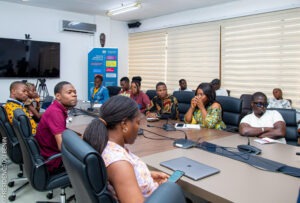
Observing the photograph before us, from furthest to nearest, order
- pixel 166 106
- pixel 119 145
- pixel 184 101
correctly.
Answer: pixel 184 101, pixel 166 106, pixel 119 145

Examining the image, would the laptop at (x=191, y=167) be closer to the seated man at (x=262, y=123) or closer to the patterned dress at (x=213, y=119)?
the seated man at (x=262, y=123)

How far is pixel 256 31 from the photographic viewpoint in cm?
494

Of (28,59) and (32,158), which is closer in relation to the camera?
(32,158)

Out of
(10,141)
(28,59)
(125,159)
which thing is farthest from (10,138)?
(28,59)

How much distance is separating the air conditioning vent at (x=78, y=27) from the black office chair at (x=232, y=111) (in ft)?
14.7

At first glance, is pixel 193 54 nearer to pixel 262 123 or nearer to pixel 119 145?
pixel 262 123

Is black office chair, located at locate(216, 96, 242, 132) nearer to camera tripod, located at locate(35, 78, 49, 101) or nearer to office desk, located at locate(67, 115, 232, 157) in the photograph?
office desk, located at locate(67, 115, 232, 157)

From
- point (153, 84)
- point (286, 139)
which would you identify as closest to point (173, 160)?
point (286, 139)

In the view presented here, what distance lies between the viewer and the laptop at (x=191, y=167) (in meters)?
1.39

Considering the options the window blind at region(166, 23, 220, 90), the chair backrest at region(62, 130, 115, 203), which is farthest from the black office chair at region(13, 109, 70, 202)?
the window blind at region(166, 23, 220, 90)

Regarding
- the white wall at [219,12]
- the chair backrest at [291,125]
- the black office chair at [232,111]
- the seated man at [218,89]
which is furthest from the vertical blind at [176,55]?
the chair backrest at [291,125]

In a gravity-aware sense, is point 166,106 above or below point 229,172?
above

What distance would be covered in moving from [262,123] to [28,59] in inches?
208

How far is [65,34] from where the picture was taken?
21.0 ft
